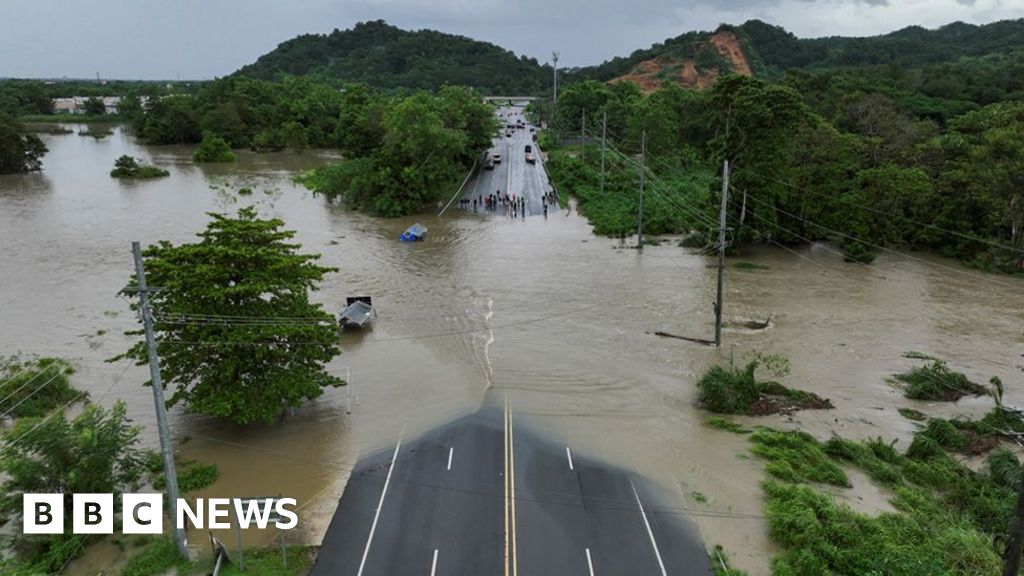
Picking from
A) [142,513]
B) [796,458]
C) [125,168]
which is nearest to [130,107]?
[125,168]

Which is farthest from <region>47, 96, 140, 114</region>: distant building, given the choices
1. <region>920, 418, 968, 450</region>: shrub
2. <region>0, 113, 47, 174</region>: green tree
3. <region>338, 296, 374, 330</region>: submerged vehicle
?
<region>920, 418, 968, 450</region>: shrub

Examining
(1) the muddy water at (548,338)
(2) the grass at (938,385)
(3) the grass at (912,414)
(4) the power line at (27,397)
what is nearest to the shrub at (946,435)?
(1) the muddy water at (548,338)

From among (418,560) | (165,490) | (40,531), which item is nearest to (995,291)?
(418,560)

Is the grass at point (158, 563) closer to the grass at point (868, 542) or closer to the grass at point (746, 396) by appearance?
the grass at point (868, 542)

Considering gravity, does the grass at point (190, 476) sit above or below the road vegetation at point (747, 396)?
below

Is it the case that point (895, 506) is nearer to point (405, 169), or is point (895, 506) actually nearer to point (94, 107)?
point (405, 169)

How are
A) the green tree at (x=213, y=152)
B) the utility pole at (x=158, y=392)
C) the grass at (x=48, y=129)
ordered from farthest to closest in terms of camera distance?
the grass at (x=48, y=129) < the green tree at (x=213, y=152) < the utility pole at (x=158, y=392)

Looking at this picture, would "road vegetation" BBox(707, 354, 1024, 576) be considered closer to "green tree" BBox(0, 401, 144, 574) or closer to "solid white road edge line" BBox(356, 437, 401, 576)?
"solid white road edge line" BBox(356, 437, 401, 576)
